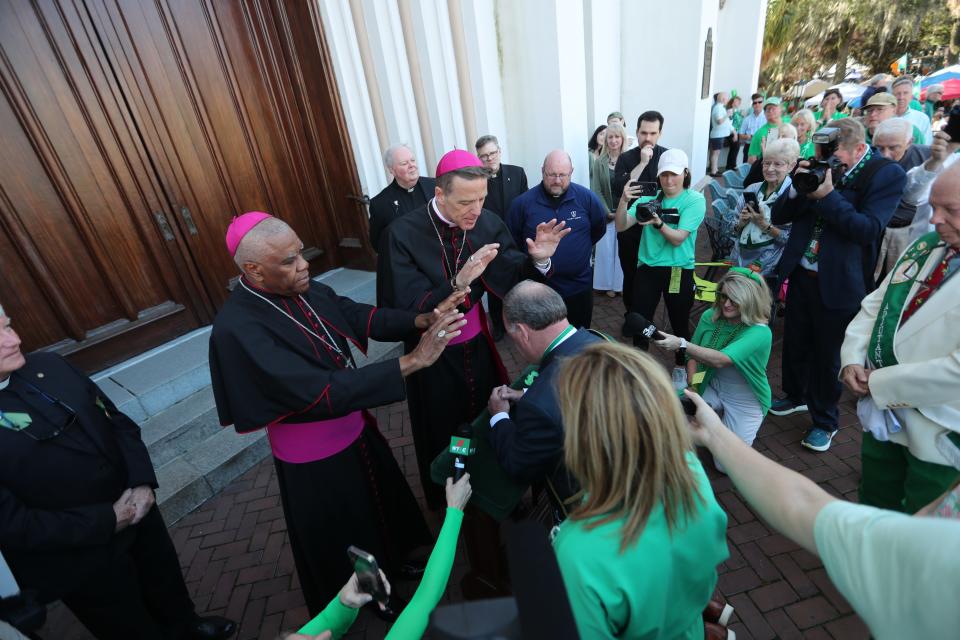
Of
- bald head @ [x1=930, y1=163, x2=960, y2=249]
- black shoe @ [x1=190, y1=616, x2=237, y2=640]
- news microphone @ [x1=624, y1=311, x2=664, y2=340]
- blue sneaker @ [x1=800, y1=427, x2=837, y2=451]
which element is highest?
bald head @ [x1=930, y1=163, x2=960, y2=249]

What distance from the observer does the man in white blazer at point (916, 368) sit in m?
1.86

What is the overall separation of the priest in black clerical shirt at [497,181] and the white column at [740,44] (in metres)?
12.5

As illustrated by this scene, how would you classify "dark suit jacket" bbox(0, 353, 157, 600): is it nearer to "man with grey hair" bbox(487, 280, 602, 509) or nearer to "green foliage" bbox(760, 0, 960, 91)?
"man with grey hair" bbox(487, 280, 602, 509)

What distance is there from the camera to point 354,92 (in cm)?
509

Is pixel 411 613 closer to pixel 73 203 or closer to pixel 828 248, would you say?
pixel 828 248

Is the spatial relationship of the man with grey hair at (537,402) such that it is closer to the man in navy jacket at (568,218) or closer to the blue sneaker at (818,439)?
the man in navy jacket at (568,218)

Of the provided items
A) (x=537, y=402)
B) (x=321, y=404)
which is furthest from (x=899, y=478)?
(x=321, y=404)

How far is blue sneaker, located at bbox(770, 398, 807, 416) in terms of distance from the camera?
3783 millimetres

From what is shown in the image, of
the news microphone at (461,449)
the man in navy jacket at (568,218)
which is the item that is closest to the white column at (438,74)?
the man in navy jacket at (568,218)

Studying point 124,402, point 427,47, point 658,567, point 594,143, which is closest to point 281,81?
point 427,47

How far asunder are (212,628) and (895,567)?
305 cm

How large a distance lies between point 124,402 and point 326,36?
3.92 m

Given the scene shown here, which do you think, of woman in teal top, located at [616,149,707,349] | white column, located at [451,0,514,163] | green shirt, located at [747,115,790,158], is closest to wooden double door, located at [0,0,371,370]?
white column, located at [451,0,514,163]

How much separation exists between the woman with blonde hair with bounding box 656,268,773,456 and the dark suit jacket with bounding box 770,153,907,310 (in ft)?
2.01
